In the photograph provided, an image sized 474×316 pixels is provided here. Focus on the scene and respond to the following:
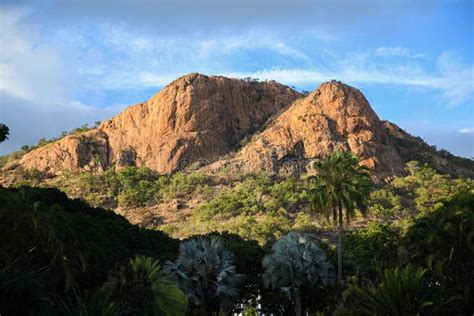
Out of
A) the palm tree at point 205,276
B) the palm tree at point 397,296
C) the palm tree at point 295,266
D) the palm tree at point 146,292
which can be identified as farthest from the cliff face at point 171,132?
the palm tree at point 397,296

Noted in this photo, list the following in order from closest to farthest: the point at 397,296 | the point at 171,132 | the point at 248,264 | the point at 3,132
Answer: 1. the point at 397,296
2. the point at 3,132
3. the point at 248,264
4. the point at 171,132

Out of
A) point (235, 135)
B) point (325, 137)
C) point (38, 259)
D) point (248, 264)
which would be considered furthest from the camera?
point (235, 135)

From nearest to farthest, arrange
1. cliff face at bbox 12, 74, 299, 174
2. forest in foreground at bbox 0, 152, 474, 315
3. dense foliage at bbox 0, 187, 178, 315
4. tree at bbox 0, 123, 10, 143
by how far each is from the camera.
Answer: dense foliage at bbox 0, 187, 178, 315 < forest in foreground at bbox 0, 152, 474, 315 < tree at bbox 0, 123, 10, 143 < cliff face at bbox 12, 74, 299, 174

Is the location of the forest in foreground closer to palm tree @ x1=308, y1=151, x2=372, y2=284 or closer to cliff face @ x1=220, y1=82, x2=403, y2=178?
palm tree @ x1=308, y1=151, x2=372, y2=284

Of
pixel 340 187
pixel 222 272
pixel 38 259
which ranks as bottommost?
pixel 222 272

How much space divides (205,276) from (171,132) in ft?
281

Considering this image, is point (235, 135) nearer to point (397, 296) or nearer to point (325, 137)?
point (325, 137)

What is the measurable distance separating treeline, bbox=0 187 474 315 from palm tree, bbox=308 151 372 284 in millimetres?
2776

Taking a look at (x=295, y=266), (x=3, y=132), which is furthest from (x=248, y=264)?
(x=3, y=132)

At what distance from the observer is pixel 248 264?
5000cm

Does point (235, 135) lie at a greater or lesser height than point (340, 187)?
greater

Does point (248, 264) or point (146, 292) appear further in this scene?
point (248, 264)

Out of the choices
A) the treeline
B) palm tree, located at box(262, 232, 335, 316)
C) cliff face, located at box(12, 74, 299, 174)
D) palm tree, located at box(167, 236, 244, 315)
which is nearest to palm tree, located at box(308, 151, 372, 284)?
palm tree, located at box(262, 232, 335, 316)

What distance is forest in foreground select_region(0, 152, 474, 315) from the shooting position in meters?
22.0
